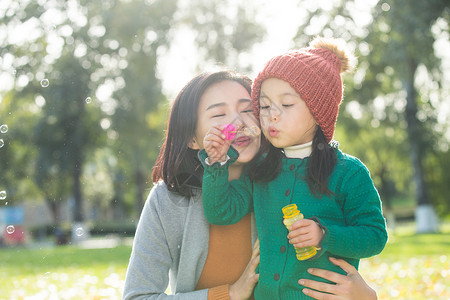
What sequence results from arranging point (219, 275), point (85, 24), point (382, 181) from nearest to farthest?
point (219, 275)
point (85, 24)
point (382, 181)

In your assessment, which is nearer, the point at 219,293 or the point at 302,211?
the point at 302,211

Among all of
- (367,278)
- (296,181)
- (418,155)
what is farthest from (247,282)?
(418,155)

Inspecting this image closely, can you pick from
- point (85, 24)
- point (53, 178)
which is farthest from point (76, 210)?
point (85, 24)

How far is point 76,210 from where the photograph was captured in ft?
89.3

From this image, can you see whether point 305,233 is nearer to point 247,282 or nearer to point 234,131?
point 247,282

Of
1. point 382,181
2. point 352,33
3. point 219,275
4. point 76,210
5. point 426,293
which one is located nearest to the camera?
point 219,275

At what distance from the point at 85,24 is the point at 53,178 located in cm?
709

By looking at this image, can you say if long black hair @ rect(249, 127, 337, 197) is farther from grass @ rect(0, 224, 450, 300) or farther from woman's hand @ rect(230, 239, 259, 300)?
grass @ rect(0, 224, 450, 300)

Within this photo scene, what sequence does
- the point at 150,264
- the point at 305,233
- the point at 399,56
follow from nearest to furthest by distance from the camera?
the point at 305,233, the point at 150,264, the point at 399,56

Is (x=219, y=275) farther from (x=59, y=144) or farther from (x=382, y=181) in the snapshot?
(x=382, y=181)

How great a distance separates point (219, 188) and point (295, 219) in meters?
0.36

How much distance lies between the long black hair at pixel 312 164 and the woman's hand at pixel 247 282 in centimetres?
33

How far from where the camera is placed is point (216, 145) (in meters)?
2.15

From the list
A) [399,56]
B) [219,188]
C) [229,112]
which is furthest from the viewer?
[399,56]
